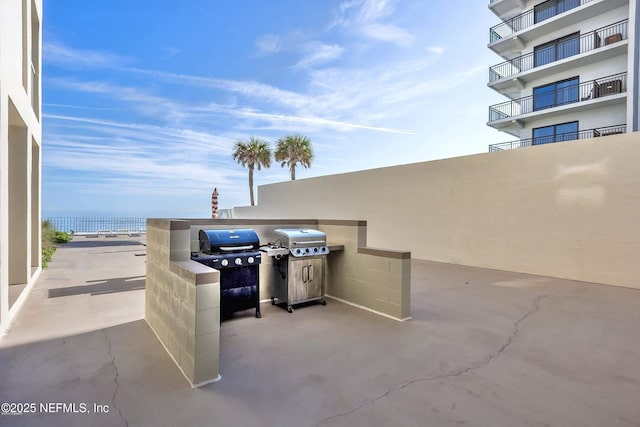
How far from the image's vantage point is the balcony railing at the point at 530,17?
42.1ft

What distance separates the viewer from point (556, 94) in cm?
1327

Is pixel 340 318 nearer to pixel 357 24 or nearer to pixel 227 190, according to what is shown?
pixel 357 24

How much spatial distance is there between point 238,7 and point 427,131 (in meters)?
7.65

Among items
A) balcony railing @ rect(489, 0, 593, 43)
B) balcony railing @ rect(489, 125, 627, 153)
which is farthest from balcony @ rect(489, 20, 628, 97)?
balcony railing @ rect(489, 125, 627, 153)

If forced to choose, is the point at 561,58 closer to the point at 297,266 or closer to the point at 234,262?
the point at 297,266

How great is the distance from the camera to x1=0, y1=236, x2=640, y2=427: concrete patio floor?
6.30ft

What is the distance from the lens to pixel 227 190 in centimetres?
2105

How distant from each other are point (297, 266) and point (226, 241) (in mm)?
1049

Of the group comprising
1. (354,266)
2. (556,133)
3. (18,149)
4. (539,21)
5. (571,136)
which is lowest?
(354,266)

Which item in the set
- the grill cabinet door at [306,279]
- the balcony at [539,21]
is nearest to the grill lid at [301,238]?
the grill cabinet door at [306,279]

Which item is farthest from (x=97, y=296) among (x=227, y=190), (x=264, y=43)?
(x=227, y=190)

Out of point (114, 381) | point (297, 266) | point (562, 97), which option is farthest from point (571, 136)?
point (114, 381)

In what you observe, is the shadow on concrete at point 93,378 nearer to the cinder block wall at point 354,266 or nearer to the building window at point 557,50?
the cinder block wall at point 354,266

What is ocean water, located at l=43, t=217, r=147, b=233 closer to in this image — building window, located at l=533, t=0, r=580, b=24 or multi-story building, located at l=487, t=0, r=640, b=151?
multi-story building, located at l=487, t=0, r=640, b=151
